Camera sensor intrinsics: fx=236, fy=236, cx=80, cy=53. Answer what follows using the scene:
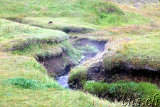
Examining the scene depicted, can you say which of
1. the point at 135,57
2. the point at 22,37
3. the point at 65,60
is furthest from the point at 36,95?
the point at 22,37

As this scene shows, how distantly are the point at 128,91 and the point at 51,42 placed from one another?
12944 millimetres

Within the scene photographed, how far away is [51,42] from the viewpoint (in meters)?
26.4

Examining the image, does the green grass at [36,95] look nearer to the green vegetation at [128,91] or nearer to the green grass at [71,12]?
the green vegetation at [128,91]

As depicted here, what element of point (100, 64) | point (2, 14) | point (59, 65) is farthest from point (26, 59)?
point (2, 14)

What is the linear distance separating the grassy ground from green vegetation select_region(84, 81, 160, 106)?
9.57ft

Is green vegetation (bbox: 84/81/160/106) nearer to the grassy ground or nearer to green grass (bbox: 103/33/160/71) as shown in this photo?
green grass (bbox: 103/33/160/71)

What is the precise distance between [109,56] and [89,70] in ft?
7.04

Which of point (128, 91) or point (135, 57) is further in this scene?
point (135, 57)

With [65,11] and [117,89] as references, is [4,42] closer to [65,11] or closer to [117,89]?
[117,89]

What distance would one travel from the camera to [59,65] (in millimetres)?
24062

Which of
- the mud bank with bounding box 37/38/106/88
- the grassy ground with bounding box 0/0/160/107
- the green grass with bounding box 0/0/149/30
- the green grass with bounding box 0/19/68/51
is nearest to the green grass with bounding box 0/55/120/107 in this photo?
the grassy ground with bounding box 0/0/160/107

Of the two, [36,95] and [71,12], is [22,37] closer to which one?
[36,95]

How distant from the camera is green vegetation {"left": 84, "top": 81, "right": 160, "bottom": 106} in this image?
584 inches

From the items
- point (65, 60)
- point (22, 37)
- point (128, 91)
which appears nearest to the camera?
point (128, 91)
